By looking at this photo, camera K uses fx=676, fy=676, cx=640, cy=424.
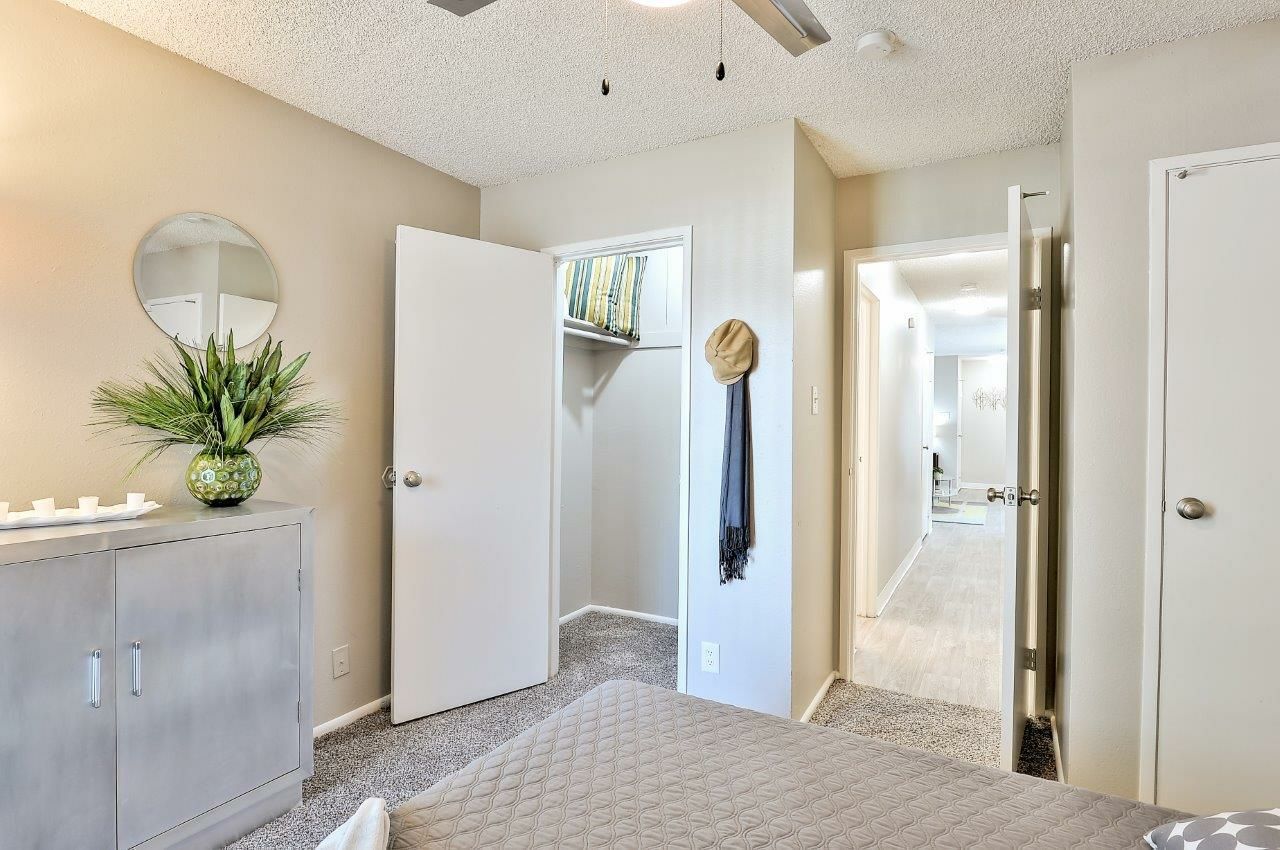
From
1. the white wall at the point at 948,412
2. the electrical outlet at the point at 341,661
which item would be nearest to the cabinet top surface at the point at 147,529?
the electrical outlet at the point at 341,661

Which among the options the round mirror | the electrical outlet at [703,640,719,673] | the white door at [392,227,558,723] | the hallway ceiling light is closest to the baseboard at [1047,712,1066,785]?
the electrical outlet at [703,640,719,673]

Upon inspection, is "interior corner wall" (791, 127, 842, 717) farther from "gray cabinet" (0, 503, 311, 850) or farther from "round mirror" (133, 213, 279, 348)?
"round mirror" (133, 213, 279, 348)

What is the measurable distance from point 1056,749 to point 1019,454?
1213 millimetres

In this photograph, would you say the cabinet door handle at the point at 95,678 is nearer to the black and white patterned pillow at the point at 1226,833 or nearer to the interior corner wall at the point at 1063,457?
the black and white patterned pillow at the point at 1226,833

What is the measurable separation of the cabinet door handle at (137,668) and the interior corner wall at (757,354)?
186cm

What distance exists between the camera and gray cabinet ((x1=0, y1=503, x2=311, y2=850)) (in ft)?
4.96

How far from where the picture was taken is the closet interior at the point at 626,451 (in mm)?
4168

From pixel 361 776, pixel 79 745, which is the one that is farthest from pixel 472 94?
pixel 361 776

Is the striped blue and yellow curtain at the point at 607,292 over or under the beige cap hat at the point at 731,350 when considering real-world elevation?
over

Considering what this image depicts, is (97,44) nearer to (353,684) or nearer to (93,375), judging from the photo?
(93,375)

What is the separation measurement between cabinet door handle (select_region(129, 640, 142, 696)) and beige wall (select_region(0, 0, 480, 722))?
21.4 inches

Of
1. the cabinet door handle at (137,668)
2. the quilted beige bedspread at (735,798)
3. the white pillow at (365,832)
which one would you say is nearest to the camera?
the white pillow at (365,832)

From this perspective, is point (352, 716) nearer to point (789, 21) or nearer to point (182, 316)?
point (182, 316)

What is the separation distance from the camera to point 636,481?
429 centimetres
